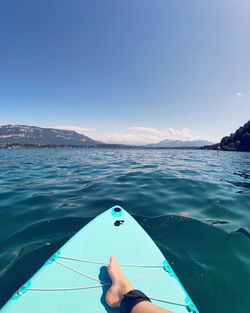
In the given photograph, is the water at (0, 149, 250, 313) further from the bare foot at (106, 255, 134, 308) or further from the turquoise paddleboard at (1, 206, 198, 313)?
the bare foot at (106, 255, 134, 308)

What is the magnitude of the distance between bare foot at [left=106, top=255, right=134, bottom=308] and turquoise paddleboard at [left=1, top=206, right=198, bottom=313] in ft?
0.31

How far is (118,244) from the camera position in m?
3.12

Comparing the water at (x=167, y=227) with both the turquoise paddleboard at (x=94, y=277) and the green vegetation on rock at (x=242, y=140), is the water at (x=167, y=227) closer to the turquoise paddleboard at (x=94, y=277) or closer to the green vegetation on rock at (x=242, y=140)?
the turquoise paddleboard at (x=94, y=277)

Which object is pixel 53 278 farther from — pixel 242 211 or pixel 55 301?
pixel 242 211

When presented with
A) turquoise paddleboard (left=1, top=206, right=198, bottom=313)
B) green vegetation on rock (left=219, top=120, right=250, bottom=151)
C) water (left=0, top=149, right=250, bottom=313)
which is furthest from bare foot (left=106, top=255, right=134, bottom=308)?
green vegetation on rock (left=219, top=120, right=250, bottom=151)

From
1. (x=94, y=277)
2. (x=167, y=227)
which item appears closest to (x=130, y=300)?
(x=94, y=277)

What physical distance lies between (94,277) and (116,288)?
527 mm

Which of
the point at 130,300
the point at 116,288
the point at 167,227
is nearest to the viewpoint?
the point at 130,300

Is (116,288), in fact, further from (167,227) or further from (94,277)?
(167,227)

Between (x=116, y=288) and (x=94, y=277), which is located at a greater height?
(x=116, y=288)

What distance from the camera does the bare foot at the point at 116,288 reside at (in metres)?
1.97

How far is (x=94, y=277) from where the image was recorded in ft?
7.79

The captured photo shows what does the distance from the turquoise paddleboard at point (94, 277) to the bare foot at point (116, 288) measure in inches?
3.8

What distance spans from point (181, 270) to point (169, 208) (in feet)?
8.33
